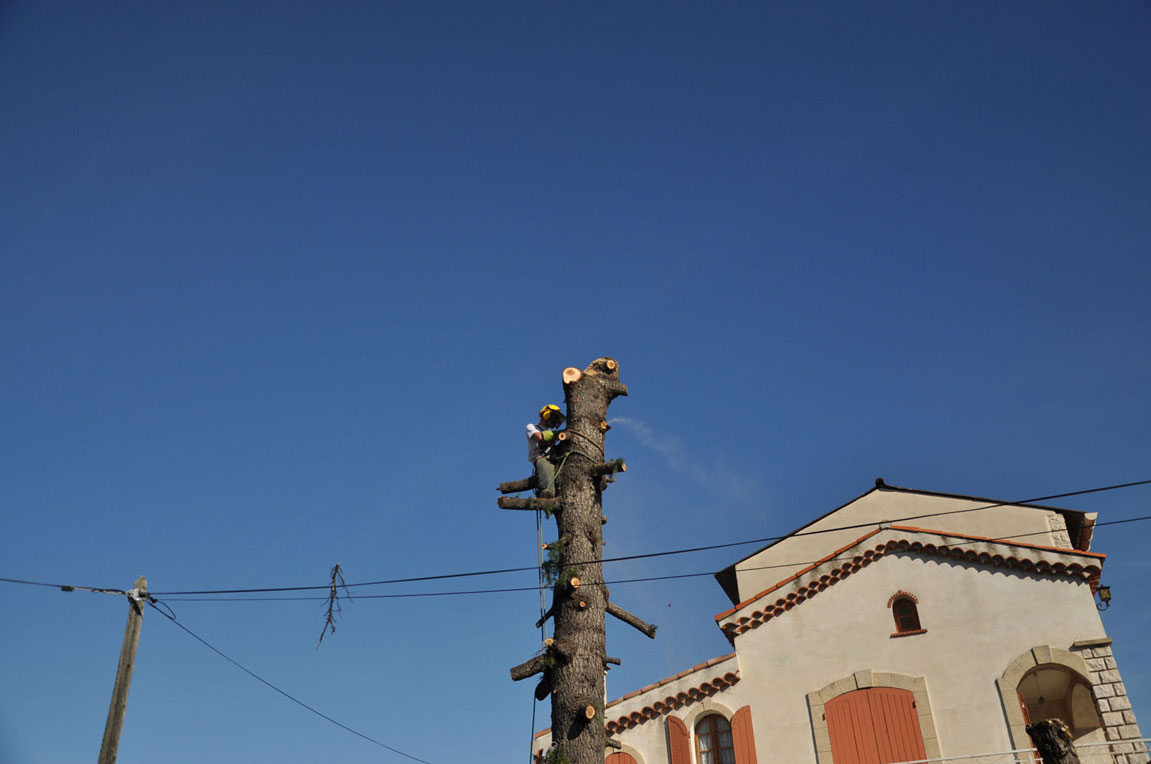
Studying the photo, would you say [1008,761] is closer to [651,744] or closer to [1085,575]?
[1085,575]

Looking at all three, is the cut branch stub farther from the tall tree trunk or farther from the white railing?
the white railing

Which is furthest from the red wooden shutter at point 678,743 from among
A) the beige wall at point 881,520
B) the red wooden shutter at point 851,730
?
the beige wall at point 881,520

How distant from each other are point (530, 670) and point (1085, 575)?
13.9m

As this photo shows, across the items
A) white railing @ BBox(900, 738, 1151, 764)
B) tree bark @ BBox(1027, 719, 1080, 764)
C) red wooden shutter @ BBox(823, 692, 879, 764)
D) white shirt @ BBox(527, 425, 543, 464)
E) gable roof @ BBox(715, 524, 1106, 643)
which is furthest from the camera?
gable roof @ BBox(715, 524, 1106, 643)

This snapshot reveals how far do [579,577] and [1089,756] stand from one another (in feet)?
42.6

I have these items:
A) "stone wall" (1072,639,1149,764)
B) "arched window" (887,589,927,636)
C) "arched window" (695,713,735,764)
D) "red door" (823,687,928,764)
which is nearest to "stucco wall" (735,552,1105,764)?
"arched window" (887,589,927,636)

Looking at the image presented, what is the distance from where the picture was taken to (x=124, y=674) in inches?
575

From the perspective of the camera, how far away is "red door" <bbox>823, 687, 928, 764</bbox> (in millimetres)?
18391

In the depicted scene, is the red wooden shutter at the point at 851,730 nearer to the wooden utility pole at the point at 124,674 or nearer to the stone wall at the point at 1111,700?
the stone wall at the point at 1111,700

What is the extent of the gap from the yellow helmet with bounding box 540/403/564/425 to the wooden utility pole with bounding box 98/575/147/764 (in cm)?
824

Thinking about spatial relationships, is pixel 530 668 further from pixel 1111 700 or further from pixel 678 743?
pixel 1111 700

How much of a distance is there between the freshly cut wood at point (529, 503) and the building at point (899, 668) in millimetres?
9188

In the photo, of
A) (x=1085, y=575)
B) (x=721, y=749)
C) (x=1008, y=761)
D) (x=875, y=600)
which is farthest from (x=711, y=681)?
(x=1085, y=575)

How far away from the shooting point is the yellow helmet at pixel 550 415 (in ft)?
46.5
